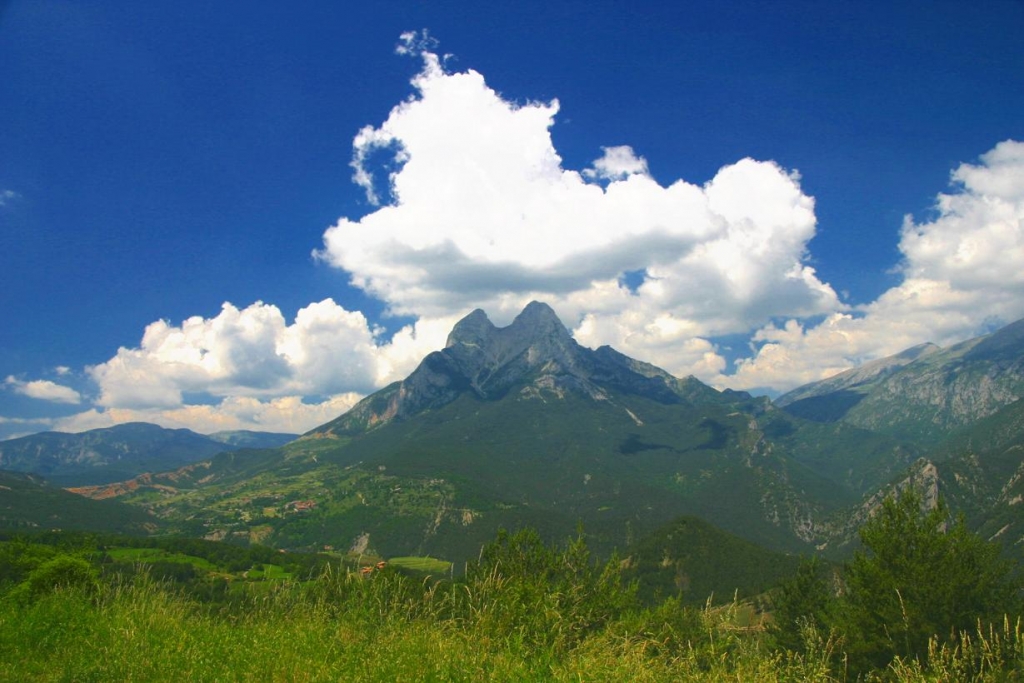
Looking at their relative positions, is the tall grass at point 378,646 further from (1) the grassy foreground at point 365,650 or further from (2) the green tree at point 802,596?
(2) the green tree at point 802,596

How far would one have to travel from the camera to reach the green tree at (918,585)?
22297 millimetres

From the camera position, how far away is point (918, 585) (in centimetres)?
2356

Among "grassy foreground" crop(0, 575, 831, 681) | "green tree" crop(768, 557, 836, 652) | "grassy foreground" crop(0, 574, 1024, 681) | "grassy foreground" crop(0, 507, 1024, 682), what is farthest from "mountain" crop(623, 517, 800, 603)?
"grassy foreground" crop(0, 575, 831, 681)

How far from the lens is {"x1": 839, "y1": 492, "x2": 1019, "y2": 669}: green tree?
22297 mm

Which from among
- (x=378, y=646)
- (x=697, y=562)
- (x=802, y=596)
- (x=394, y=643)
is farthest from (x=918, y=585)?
(x=697, y=562)

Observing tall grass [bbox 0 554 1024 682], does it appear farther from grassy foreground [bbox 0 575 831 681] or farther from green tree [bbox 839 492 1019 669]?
green tree [bbox 839 492 1019 669]

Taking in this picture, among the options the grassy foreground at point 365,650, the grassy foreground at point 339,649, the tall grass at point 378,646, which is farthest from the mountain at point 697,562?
the grassy foreground at point 339,649

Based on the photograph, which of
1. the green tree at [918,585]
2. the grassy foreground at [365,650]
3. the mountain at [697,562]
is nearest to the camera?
the grassy foreground at [365,650]

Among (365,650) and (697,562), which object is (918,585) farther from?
(697,562)

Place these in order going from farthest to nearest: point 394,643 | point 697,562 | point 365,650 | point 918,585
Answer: point 697,562
point 918,585
point 394,643
point 365,650

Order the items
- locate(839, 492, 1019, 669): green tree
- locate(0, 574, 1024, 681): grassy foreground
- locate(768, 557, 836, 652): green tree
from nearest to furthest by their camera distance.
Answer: locate(0, 574, 1024, 681): grassy foreground < locate(839, 492, 1019, 669): green tree < locate(768, 557, 836, 652): green tree

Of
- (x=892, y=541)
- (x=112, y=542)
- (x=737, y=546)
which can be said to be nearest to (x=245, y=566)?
(x=112, y=542)

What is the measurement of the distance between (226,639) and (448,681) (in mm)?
4210

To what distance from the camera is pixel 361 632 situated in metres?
8.74
